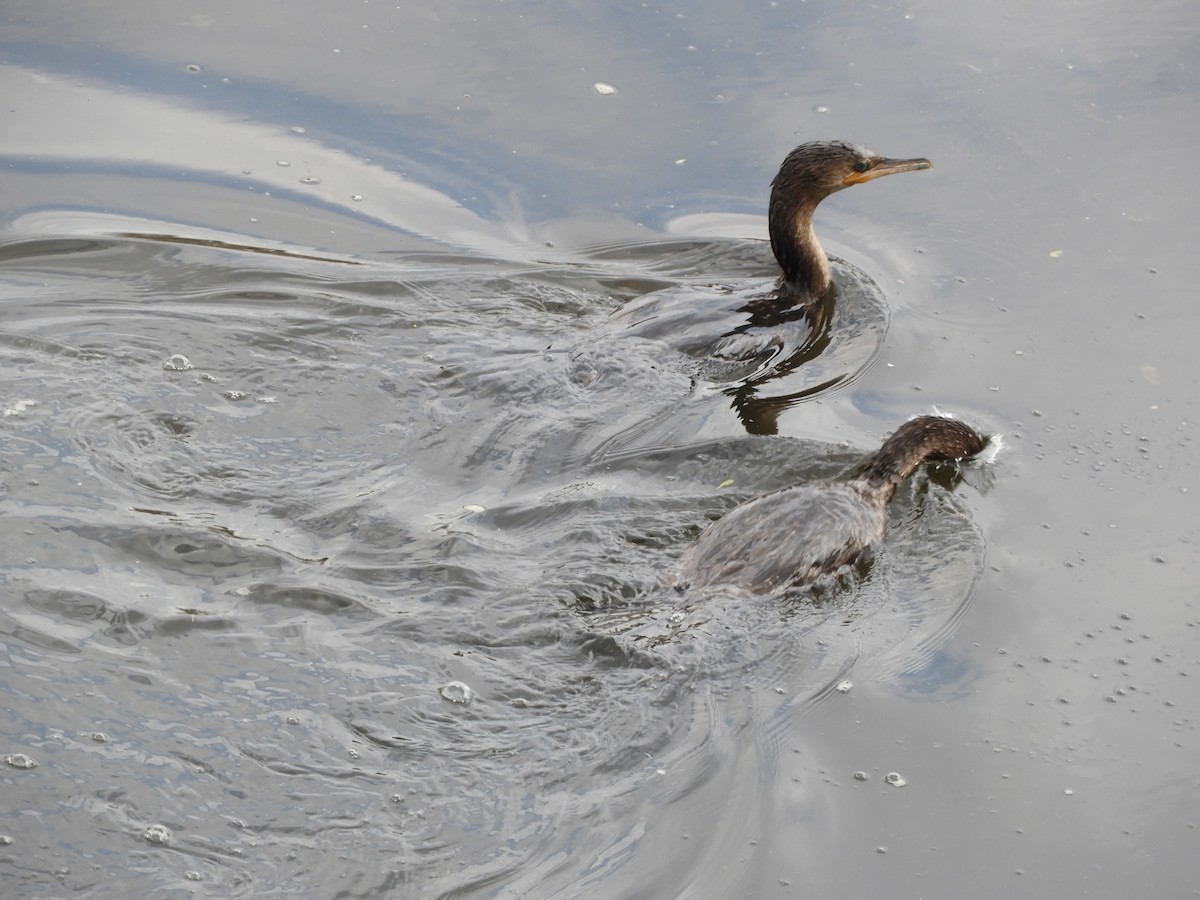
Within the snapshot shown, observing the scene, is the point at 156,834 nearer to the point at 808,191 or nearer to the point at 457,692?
the point at 457,692

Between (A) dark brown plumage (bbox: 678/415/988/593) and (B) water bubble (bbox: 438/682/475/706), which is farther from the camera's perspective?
(A) dark brown plumage (bbox: 678/415/988/593)

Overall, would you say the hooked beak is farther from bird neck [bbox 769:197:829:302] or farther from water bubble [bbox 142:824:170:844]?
water bubble [bbox 142:824:170:844]

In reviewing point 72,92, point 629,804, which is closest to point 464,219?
point 72,92

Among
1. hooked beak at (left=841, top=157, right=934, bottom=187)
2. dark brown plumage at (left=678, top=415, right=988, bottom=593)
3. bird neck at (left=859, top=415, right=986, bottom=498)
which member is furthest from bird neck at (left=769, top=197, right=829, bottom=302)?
dark brown plumage at (left=678, top=415, right=988, bottom=593)

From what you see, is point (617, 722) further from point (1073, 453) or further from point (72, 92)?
point (72, 92)

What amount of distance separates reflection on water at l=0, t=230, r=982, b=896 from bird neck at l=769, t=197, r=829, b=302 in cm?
21

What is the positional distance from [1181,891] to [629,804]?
6.58 feet

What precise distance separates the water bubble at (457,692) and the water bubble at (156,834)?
1152 millimetres

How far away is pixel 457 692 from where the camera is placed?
5406 millimetres

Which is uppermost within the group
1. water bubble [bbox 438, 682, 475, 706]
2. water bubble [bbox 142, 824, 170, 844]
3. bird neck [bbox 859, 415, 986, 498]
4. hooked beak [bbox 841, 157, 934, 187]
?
hooked beak [bbox 841, 157, 934, 187]

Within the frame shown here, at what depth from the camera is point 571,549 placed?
621 cm

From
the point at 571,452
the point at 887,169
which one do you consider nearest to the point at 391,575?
the point at 571,452

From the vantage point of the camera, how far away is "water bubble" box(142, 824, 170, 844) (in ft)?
15.5

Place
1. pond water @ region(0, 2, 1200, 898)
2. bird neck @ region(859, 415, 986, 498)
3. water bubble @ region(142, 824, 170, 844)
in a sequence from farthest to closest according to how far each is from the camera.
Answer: bird neck @ region(859, 415, 986, 498), pond water @ region(0, 2, 1200, 898), water bubble @ region(142, 824, 170, 844)
